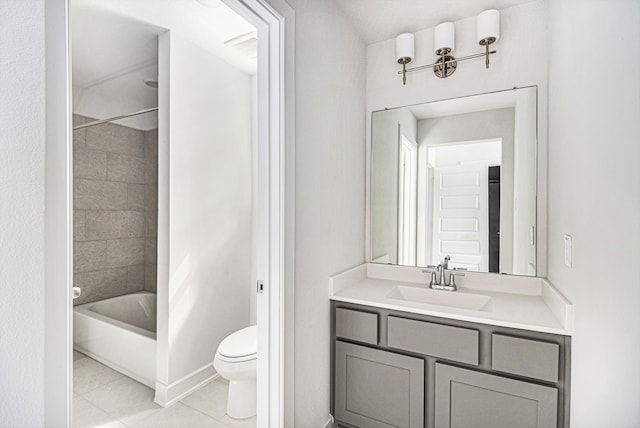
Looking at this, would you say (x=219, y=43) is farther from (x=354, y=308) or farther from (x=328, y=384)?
(x=328, y=384)

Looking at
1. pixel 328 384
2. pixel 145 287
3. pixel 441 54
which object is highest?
pixel 441 54

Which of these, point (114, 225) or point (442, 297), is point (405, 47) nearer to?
point (442, 297)

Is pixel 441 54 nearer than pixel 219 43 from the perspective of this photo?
Yes

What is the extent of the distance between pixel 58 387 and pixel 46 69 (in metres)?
0.65

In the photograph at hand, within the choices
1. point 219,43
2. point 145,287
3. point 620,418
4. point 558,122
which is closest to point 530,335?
point 620,418

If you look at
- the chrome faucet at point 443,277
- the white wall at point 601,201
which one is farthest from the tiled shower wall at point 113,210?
the white wall at point 601,201

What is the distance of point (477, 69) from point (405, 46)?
459 mm

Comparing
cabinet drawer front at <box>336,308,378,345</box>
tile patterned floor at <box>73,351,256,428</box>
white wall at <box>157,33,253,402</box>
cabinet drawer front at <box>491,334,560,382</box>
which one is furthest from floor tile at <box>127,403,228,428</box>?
cabinet drawer front at <box>491,334,560,382</box>

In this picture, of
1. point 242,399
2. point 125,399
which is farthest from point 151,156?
point 242,399

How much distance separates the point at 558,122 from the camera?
154cm

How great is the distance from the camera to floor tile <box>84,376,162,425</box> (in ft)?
6.54

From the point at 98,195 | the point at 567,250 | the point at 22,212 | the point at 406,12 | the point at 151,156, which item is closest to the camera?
the point at 22,212

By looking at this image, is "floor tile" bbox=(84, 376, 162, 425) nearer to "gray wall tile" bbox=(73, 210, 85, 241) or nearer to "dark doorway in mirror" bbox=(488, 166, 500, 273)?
"gray wall tile" bbox=(73, 210, 85, 241)

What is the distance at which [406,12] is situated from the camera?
1.93m
